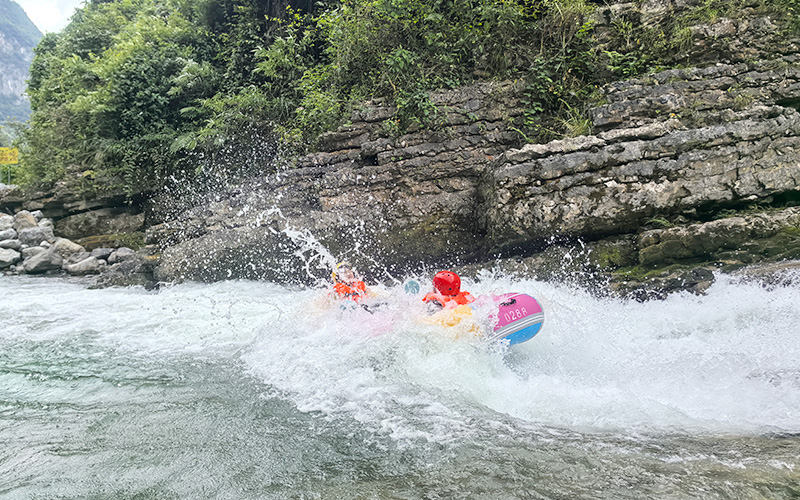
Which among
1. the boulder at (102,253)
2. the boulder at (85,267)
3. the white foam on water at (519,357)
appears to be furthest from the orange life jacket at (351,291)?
the boulder at (102,253)

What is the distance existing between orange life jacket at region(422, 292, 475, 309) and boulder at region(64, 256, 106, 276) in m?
9.45

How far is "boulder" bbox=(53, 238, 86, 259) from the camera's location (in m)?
11.1

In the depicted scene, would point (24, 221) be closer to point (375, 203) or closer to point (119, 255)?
point (119, 255)

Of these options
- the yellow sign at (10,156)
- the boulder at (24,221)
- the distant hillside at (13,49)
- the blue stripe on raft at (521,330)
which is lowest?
the blue stripe on raft at (521,330)

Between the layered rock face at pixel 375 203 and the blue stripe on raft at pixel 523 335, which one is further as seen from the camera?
the layered rock face at pixel 375 203

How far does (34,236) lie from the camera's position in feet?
37.8

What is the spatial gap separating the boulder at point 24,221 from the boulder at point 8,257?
4.03 ft

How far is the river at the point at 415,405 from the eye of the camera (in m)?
2.38

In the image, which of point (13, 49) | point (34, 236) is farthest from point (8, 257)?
point (13, 49)

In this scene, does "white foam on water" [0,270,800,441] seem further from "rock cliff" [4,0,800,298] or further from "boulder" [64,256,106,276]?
"boulder" [64,256,106,276]

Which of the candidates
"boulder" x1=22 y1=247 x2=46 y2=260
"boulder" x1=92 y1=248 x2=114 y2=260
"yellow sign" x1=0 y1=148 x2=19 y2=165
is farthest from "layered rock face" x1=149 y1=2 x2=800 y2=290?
"yellow sign" x1=0 y1=148 x2=19 y2=165

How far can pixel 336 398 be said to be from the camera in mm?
3656

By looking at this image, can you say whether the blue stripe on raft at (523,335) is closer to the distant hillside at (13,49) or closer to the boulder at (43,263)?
the boulder at (43,263)

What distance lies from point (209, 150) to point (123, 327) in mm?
5632
